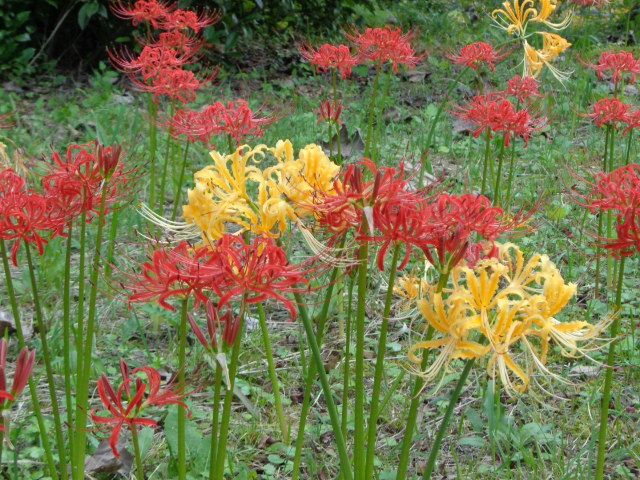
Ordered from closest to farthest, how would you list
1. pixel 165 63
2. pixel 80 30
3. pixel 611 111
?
1. pixel 611 111
2. pixel 165 63
3. pixel 80 30

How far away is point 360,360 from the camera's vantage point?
1.39 m

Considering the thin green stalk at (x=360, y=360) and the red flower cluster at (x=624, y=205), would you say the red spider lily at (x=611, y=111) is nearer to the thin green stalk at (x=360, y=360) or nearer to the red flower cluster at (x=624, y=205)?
the red flower cluster at (x=624, y=205)

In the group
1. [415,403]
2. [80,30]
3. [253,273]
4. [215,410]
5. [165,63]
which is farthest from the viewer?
[80,30]

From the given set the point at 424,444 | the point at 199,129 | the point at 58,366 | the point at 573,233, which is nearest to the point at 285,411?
the point at 424,444

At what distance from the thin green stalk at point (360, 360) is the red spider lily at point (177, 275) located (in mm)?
255

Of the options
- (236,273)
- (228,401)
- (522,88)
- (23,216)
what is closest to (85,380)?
(23,216)

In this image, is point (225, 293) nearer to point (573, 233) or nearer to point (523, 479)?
point (523, 479)

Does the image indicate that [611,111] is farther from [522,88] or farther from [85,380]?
[85,380]

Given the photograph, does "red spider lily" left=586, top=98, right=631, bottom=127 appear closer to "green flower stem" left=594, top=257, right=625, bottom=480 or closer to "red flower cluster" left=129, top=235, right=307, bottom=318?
"green flower stem" left=594, top=257, right=625, bottom=480

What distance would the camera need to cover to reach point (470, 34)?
24.6ft

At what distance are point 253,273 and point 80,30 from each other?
573cm

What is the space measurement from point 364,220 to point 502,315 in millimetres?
246

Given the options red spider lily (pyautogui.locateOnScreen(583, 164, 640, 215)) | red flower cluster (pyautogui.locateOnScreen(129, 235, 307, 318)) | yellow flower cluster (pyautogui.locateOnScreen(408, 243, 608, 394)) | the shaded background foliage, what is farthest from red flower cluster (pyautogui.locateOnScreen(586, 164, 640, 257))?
the shaded background foliage

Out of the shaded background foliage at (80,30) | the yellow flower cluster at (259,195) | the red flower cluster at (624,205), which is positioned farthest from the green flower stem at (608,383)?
the shaded background foliage at (80,30)
